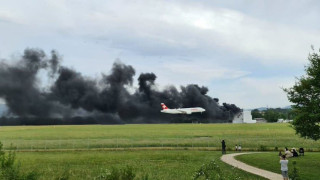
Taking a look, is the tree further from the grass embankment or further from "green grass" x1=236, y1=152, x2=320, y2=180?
the grass embankment

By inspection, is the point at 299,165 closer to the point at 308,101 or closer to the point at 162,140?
the point at 308,101

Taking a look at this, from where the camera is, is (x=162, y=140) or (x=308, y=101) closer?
(x=308, y=101)

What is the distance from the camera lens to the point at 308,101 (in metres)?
31.3

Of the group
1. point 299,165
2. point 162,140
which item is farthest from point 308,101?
point 162,140

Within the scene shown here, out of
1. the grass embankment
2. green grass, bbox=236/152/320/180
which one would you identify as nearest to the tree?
green grass, bbox=236/152/320/180

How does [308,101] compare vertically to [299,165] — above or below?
above

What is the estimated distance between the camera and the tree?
30.1 metres

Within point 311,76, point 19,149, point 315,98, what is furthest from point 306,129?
point 19,149

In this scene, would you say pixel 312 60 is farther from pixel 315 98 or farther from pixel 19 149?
pixel 19 149

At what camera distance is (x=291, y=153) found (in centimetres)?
3700

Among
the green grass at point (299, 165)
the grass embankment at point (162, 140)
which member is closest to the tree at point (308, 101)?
the green grass at point (299, 165)

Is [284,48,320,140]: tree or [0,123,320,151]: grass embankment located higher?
[284,48,320,140]: tree

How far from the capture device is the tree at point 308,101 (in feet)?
98.9

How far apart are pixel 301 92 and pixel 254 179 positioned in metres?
10.9
